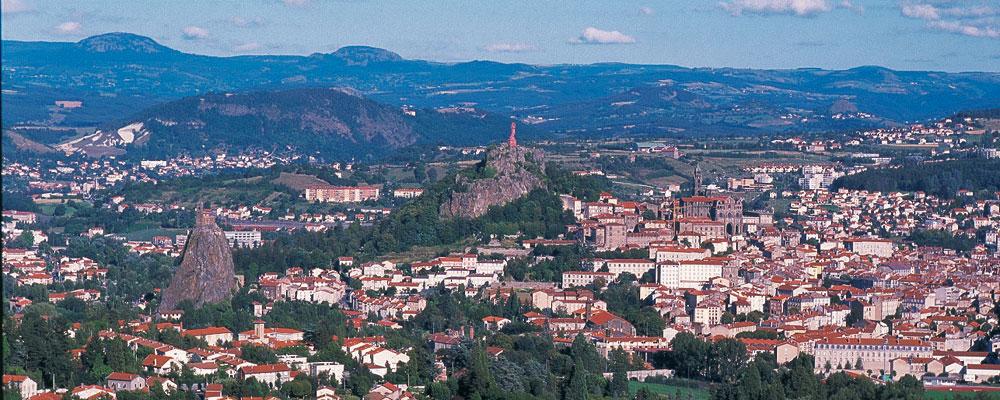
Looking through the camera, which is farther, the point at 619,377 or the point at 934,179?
the point at 934,179

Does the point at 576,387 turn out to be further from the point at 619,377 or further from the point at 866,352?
the point at 866,352

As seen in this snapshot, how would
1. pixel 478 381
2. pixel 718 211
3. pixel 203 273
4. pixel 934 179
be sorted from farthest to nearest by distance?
pixel 934 179 < pixel 718 211 < pixel 203 273 < pixel 478 381

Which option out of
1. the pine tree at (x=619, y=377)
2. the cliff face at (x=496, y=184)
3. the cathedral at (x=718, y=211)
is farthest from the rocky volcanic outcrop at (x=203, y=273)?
the cathedral at (x=718, y=211)

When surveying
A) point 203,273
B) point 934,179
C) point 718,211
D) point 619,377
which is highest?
point 934,179

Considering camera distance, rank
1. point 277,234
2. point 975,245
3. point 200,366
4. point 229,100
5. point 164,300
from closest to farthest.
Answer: point 200,366 → point 164,300 → point 975,245 → point 277,234 → point 229,100

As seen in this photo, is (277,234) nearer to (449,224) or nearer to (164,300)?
(449,224)

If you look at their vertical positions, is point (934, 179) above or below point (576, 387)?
above

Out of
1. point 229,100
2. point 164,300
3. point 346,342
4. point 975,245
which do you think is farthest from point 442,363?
point 229,100

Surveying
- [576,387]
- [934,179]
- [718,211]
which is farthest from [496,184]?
[576,387]
